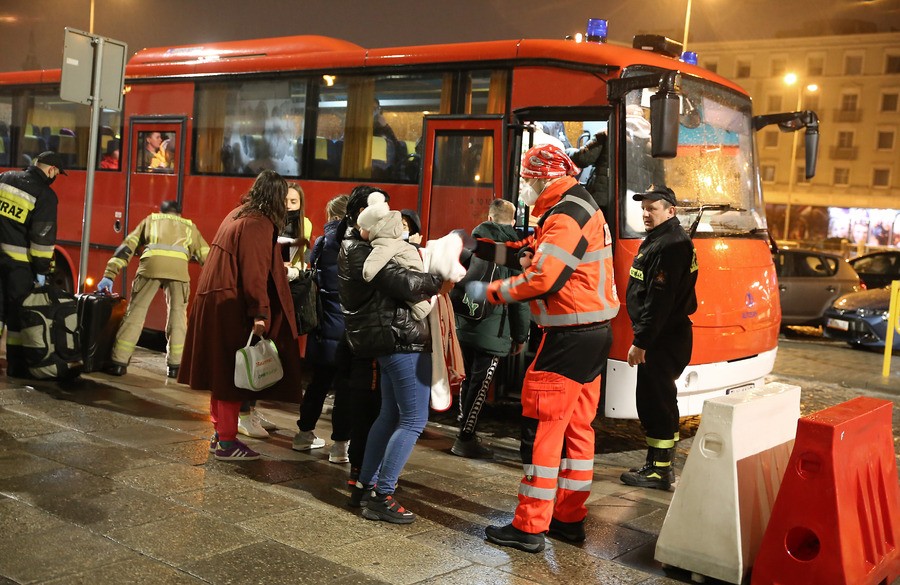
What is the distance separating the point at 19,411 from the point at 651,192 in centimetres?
490

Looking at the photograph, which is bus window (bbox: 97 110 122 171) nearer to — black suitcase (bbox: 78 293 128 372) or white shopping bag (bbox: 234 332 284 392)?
black suitcase (bbox: 78 293 128 372)

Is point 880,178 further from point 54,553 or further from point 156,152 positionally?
point 54,553

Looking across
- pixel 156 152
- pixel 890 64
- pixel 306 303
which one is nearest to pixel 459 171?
pixel 306 303

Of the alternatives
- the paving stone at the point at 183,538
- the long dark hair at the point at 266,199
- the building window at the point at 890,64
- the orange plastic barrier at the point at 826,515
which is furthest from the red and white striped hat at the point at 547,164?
the building window at the point at 890,64

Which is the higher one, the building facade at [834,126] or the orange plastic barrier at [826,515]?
the building facade at [834,126]

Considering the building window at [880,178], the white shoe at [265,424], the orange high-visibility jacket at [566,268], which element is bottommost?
the white shoe at [265,424]

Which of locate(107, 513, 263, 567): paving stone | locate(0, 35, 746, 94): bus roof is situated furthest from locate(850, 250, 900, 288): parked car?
locate(107, 513, 263, 567): paving stone

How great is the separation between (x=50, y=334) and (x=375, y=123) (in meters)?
3.42

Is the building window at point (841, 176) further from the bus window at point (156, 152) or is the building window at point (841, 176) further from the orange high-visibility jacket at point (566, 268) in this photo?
the orange high-visibility jacket at point (566, 268)

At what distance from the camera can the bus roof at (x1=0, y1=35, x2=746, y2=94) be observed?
7.79 meters

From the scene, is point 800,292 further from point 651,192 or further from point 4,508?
point 4,508

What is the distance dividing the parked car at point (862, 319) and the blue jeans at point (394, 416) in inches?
450

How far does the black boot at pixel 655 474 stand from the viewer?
21.1 feet

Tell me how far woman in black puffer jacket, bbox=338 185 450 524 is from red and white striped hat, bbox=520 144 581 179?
2.53 feet
